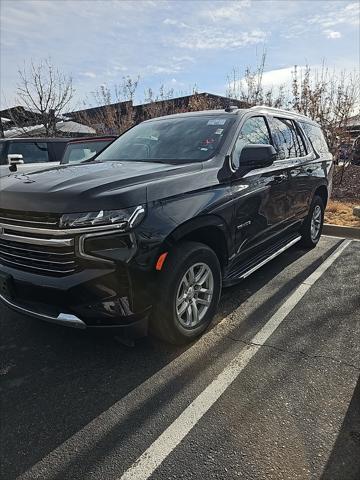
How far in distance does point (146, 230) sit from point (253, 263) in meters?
1.66

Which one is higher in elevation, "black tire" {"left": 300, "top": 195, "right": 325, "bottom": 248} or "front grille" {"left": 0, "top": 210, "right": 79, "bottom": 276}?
"front grille" {"left": 0, "top": 210, "right": 79, "bottom": 276}

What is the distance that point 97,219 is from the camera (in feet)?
7.57

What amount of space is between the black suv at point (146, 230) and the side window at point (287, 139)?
48cm

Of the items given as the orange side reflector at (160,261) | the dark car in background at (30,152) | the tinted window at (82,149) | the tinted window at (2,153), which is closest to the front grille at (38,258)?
the orange side reflector at (160,261)

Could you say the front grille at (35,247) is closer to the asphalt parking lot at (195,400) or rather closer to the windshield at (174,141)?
the asphalt parking lot at (195,400)

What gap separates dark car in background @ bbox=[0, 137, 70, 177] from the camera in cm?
792

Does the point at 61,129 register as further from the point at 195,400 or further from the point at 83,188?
the point at 195,400

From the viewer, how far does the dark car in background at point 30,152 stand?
7.92m

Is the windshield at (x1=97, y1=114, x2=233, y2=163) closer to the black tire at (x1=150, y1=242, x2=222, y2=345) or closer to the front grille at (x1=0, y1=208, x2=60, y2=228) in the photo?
the black tire at (x1=150, y1=242, x2=222, y2=345)

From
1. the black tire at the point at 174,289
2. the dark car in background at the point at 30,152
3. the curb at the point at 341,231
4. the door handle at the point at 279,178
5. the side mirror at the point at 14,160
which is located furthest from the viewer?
the dark car in background at the point at 30,152

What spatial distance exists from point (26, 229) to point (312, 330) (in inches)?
97.2

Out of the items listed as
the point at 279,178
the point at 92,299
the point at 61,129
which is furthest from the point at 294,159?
the point at 61,129

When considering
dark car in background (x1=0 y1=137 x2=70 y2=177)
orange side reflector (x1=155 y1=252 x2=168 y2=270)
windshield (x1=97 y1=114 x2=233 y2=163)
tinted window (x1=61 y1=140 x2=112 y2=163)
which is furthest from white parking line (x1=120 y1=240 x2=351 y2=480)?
dark car in background (x1=0 y1=137 x2=70 y2=177)

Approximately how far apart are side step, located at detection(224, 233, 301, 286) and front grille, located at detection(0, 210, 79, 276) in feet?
4.92
